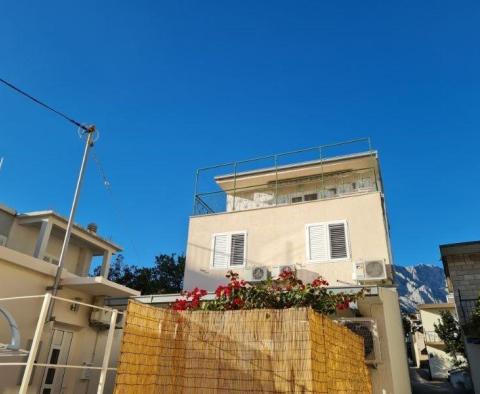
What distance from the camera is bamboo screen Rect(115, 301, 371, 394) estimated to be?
4.05 metres

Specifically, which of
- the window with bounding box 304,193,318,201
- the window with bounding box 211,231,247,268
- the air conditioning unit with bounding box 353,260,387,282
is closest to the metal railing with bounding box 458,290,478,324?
the air conditioning unit with bounding box 353,260,387,282

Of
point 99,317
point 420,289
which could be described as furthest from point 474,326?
point 420,289

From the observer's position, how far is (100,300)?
12.0 meters

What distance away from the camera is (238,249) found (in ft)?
43.4

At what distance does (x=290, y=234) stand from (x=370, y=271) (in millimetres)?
3197

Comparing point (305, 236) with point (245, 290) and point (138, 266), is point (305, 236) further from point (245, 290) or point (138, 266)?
point (138, 266)

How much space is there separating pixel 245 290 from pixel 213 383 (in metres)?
1.89

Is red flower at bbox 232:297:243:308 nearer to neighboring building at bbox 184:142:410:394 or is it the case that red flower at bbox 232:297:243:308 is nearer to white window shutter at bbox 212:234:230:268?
neighboring building at bbox 184:142:410:394

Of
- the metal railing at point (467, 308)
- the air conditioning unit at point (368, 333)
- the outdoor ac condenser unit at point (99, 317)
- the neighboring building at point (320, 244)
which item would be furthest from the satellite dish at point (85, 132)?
the metal railing at point (467, 308)

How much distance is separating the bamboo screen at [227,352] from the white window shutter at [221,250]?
843 cm

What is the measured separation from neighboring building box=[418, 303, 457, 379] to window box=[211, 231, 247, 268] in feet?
77.6

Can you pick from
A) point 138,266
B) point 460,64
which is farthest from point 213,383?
point 138,266

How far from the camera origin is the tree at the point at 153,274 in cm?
3116

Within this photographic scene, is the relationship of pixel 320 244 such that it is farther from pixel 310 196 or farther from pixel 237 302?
pixel 237 302
